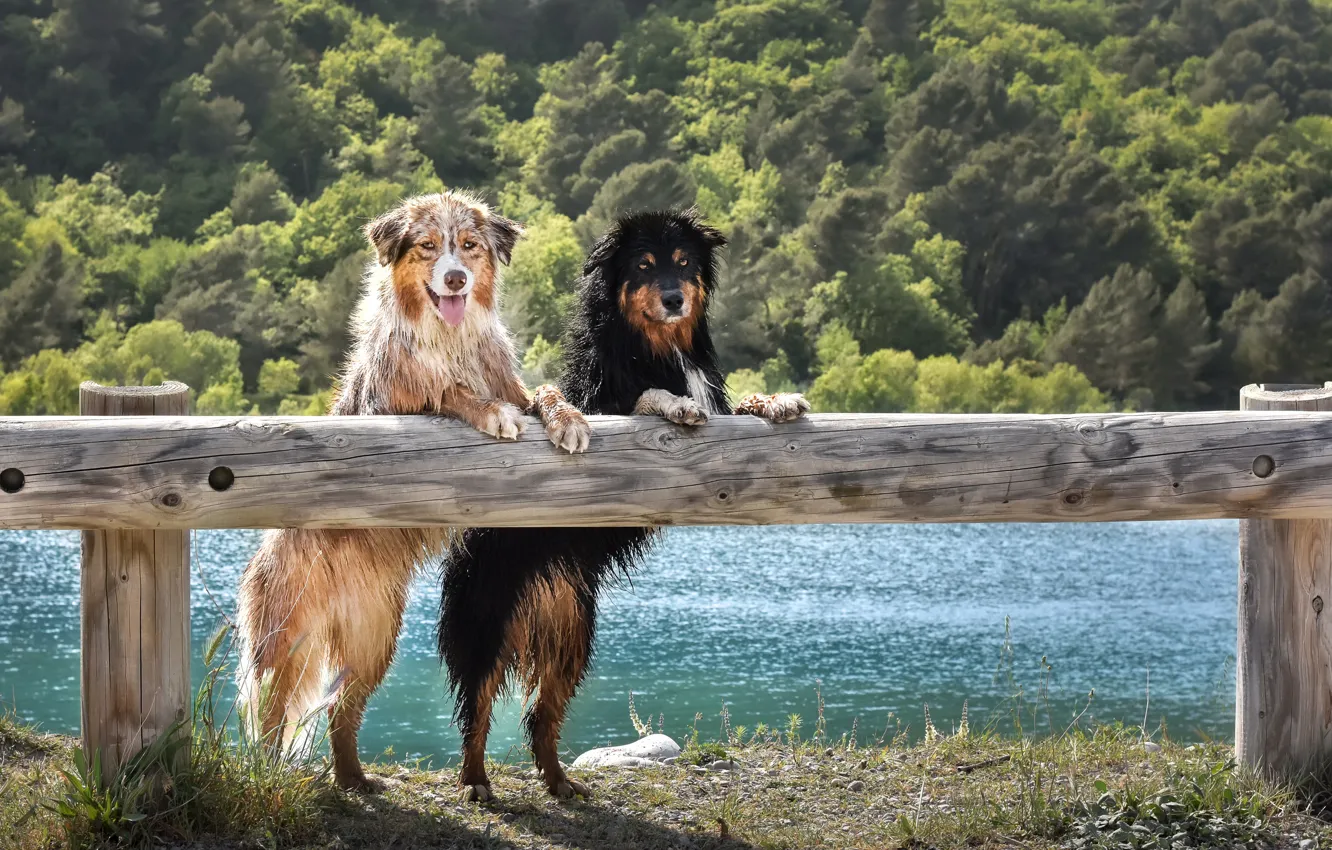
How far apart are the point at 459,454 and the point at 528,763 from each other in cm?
218

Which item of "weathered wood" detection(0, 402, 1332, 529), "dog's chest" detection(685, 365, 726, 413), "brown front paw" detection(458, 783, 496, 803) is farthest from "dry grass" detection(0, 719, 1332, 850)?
"dog's chest" detection(685, 365, 726, 413)

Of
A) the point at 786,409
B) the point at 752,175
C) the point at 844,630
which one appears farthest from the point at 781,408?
the point at 752,175

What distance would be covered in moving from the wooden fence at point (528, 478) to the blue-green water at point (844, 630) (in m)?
2.27

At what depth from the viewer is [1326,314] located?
4234 cm

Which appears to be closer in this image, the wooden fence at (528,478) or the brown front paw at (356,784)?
the wooden fence at (528,478)

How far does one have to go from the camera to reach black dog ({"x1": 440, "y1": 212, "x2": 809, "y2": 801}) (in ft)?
14.4

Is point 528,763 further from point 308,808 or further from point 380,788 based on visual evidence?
point 308,808

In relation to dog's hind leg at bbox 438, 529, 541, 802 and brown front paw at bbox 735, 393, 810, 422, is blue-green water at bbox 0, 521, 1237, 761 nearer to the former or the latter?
dog's hind leg at bbox 438, 529, 541, 802

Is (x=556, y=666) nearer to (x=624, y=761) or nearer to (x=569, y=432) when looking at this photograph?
(x=624, y=761)

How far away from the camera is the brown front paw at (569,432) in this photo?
3.74 m

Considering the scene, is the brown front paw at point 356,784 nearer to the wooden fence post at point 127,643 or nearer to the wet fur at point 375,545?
the wet fur at point 375,545

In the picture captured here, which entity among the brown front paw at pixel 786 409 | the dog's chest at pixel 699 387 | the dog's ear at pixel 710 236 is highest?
the dog's ear at pixel 710 236

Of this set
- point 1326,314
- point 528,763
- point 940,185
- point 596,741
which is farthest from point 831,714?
point 940,185

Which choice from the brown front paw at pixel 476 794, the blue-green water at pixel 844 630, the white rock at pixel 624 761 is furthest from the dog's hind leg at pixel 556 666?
the blue-green water at pixel 844 630
